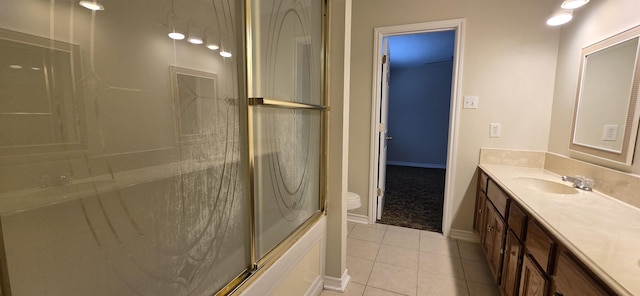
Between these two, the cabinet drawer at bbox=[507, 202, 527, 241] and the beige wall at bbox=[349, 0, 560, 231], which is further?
the beige wall at bbox=[349, 0, 560, 231]

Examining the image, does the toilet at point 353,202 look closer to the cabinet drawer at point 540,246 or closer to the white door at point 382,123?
the white door at point 382,123

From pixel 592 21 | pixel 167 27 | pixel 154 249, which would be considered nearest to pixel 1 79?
pixel 167 27

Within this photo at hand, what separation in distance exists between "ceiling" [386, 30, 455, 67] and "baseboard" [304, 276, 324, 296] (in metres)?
2.64

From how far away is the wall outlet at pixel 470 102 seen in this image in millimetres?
2395

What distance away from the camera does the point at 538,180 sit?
6.16 ft

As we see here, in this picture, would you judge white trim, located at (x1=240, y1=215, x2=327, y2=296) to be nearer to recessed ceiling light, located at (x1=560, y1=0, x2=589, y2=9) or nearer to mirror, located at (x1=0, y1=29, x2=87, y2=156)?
mirror, located at (x1=0, y1=29, x2=87, y2=156)

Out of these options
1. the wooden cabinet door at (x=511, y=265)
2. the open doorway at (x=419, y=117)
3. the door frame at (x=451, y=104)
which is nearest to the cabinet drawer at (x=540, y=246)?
the wooden cabinet door at (x=511, y=265)

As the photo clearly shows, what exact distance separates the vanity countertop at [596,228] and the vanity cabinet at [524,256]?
0.04 meters

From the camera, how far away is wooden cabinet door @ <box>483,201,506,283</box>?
1675 millimetres

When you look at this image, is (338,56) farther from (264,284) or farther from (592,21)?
(592,21)

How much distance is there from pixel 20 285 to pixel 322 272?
1.58m

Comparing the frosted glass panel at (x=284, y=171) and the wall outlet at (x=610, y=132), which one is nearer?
the frosted glass panel at (x=284, y=171)

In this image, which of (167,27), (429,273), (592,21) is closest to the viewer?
(167,27)

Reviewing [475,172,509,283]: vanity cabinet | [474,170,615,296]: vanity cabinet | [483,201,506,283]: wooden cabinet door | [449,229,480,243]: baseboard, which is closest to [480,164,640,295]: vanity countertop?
[474,170,615,296]: vanity cabinet
